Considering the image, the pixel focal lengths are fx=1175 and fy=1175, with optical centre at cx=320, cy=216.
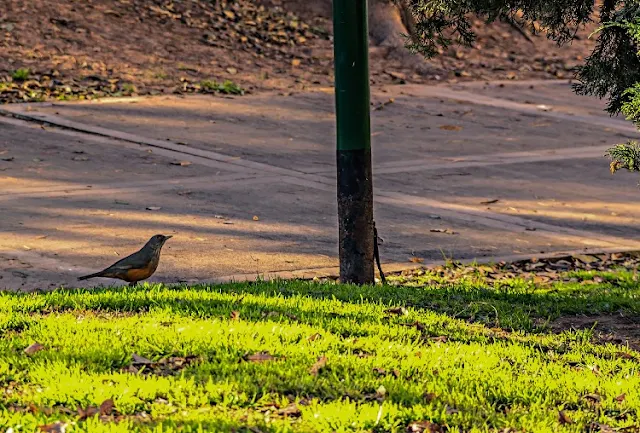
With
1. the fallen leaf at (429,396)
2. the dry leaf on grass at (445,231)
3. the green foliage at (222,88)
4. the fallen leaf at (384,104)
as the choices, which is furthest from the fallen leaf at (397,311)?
the green foliage at (222,88)

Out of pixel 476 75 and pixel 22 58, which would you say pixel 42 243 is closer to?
pixel 22 58

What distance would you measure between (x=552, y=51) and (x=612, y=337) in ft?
56.6

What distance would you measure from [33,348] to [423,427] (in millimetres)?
1986

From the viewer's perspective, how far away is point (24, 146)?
1263 cm

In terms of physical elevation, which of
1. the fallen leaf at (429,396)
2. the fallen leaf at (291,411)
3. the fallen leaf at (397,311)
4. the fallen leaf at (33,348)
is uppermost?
the fallen leaf at (33,348)

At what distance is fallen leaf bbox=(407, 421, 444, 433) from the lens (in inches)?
187

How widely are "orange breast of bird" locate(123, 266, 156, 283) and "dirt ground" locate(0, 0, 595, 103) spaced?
821 centimetres

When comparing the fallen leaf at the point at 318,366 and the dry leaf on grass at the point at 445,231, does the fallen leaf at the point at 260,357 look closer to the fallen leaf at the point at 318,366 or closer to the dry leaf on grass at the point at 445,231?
the fallen leaf at the point at 318,366

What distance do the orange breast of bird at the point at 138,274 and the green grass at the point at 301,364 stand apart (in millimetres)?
252

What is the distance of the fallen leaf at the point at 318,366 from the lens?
211 inches

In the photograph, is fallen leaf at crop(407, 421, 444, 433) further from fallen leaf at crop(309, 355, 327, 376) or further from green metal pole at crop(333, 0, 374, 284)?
green metal pole at crop(333, 0, 374, 284)

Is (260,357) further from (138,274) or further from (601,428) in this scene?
(138,274)

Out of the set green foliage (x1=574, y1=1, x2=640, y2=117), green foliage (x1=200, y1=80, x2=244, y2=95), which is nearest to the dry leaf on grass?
green foliage (x1=574, y1=1, x2=640, y2=117)

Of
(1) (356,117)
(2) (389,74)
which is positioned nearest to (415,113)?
(2) (389,74)
